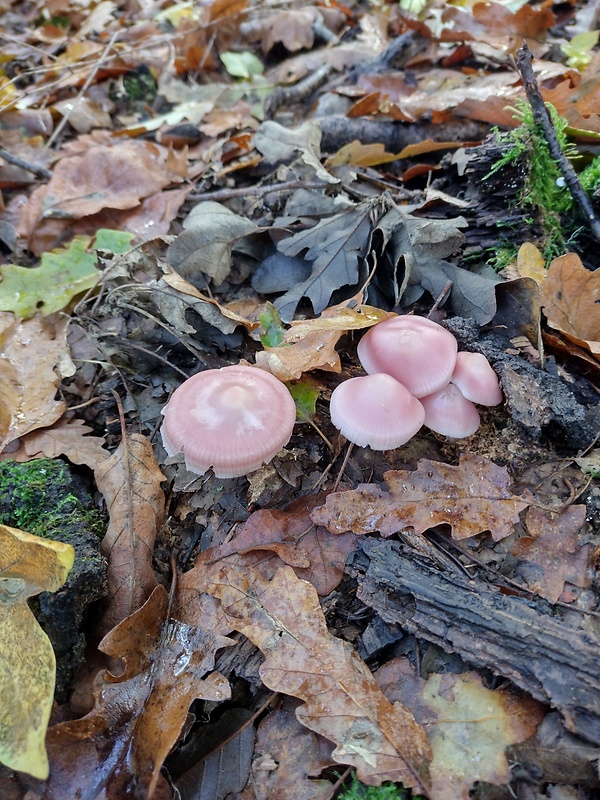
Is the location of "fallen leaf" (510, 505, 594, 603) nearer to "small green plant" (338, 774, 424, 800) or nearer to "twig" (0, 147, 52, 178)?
"small green plant" (338, 774, 424, 800)

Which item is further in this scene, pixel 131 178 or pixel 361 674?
pixel 131 178

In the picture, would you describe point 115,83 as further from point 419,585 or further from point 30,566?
point 419,585

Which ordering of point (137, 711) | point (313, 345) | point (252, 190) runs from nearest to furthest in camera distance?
point (137, 711) < point (313, 345) < point (252, 190)

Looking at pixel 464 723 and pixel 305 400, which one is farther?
pixel 305 400

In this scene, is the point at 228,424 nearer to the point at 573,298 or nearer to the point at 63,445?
the point at 63,445

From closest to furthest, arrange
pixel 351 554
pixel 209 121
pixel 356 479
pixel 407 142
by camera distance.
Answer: pixel 351 554 → pixel 356 479 → pixel 407 142 → pixel 209 121

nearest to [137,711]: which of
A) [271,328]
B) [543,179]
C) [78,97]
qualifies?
[271,328]

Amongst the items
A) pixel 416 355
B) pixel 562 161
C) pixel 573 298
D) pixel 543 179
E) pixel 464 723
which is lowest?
pixel 464 723

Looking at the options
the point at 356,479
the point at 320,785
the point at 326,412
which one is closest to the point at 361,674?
the point at 320,785
